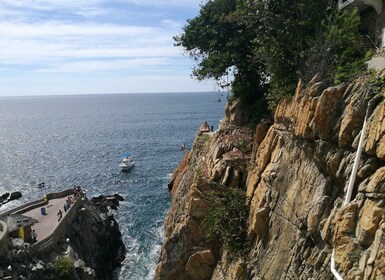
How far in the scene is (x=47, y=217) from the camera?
1687 inches

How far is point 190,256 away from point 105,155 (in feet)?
236

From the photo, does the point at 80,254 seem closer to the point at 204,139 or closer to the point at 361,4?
the point at 204,139

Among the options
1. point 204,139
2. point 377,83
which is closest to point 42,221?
point 204,139

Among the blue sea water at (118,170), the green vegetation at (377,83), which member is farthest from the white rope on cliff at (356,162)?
the blue sea water at (118,170)

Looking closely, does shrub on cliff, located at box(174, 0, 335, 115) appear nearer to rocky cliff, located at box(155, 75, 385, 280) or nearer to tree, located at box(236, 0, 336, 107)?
tree, located at box(236, 0, 336, 107)

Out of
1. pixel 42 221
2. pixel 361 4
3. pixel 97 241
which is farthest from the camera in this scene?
pixel 97 241

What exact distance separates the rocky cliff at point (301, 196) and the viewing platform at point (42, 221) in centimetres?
1370

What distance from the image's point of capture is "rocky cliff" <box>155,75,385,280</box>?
12.5 metres

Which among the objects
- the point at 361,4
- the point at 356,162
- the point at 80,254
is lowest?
the point at 80,254

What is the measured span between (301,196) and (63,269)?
24.1 metres

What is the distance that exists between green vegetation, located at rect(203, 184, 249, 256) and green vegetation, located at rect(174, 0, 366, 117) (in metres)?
6.26

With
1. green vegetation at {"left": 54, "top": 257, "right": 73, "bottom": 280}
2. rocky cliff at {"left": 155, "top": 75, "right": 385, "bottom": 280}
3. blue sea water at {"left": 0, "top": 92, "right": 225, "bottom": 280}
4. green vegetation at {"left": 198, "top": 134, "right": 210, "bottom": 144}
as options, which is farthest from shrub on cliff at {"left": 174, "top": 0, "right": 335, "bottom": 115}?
blue sea water at {"left": 0, "top": 92, "right": 225, "bottom": 280}

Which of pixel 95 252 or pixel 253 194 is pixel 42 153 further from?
pixel 253 194

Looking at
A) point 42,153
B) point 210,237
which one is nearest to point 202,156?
point 210,237
